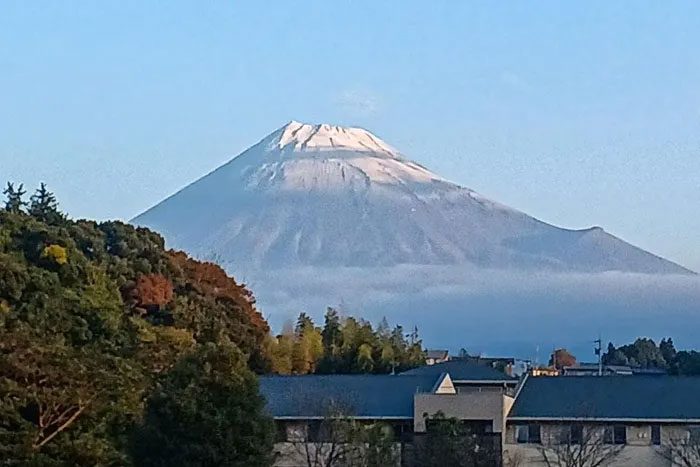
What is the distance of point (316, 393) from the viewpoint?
3192 centimetres

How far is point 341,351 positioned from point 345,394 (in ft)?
42.9

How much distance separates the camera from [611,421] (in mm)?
30125

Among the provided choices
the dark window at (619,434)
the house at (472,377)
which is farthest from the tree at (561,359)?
the dark window at (619,434)

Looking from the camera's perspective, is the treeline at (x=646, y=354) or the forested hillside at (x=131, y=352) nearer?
the forested hillside at (x=131, y=352)

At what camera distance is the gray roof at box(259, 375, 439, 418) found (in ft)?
101

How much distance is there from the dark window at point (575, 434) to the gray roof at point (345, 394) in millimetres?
3550

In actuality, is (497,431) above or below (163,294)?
below

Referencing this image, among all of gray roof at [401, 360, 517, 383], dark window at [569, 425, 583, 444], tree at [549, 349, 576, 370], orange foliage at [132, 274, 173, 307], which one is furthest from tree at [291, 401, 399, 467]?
tree at [549, 349, 576, 370]

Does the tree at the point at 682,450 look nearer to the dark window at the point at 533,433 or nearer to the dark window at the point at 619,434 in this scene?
the dark window at the point at 619,434

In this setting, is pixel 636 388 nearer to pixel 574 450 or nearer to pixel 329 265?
pixel 574 450

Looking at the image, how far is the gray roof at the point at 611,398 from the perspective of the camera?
30.4 meters

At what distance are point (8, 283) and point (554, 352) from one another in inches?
1816

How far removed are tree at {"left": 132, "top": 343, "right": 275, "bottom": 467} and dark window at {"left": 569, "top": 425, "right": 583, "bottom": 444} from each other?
11.3 metres

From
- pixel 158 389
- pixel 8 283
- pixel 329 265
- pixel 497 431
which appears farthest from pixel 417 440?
pixel 329 265
